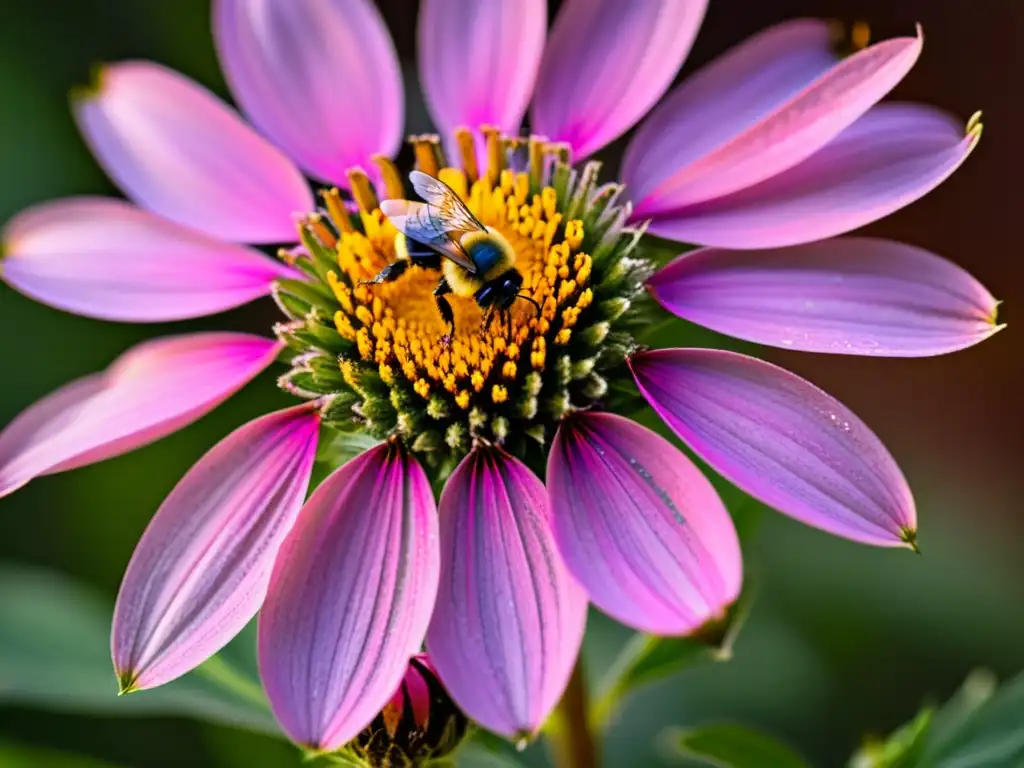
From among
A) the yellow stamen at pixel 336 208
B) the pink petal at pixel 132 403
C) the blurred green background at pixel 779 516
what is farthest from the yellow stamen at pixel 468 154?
the blurred green background at pixel 779 516

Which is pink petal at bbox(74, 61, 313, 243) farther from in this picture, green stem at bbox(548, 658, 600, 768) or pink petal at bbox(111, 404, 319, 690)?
green stem at bbox(548, 658, 600, 768)

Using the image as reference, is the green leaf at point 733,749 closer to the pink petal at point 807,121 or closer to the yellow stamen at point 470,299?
the yellow stamen at point 470,299

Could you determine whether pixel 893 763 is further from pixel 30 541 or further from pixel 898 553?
pixel 30 541

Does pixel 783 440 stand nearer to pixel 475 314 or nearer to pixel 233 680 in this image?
pixel 475 314

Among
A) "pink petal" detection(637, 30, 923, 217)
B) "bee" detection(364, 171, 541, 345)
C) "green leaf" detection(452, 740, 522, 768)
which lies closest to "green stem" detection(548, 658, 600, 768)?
"green leaf" detection(452, 740, 522, 768)

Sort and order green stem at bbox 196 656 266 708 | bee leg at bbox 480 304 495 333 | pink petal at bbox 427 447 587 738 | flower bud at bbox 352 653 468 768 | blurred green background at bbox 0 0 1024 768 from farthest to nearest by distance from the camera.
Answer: blurred green background at bbox 0 0 1024 768, green stem at bbox 196 656 266 708, bee leg at bbox 480 304 495 333, flower bud at bbox 352 653 468 768, pink petal at bbox 427 447 587 738

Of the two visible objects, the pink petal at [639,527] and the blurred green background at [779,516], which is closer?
the pink petal at [639,527]
